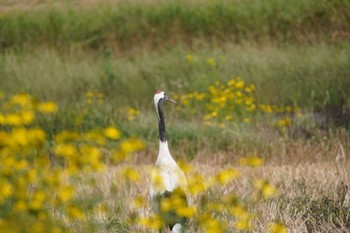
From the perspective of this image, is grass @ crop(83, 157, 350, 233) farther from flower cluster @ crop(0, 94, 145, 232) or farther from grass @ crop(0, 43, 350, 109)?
grass @ crop(0, 43, 350, 109)

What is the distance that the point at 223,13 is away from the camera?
13.6 metres

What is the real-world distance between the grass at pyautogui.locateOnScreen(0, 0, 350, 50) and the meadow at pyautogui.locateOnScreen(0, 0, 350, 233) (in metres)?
0.03

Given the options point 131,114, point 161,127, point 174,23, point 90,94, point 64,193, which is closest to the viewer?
point 64,193

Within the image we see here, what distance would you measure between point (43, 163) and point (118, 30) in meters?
11.0

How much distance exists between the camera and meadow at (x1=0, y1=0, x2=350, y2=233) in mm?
3166

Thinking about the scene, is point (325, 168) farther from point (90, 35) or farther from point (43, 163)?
point (90, 35)

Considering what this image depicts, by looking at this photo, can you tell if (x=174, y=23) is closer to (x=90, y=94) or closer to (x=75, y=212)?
(x=90, y=94)

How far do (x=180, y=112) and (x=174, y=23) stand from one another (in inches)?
162

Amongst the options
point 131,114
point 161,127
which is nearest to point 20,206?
point 161,127

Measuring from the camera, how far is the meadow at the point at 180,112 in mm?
3166

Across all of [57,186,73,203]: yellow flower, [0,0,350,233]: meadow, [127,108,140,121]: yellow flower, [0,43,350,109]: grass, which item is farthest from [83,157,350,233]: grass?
[0,43,350,109]: grass

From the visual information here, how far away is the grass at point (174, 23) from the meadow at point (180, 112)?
0.03 meters

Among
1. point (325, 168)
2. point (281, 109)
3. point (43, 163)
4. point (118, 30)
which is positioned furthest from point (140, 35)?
point (43, 163)

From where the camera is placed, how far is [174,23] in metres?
13.8
